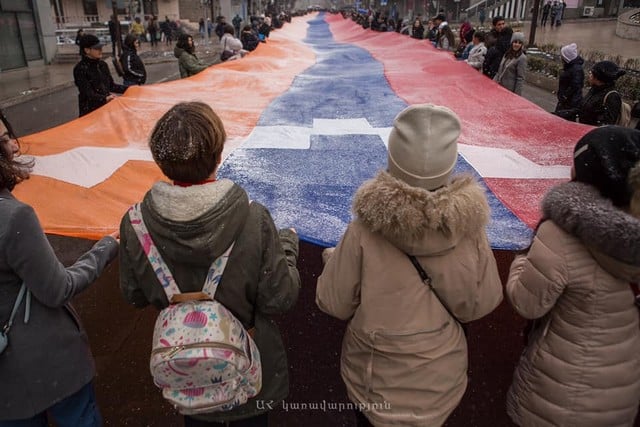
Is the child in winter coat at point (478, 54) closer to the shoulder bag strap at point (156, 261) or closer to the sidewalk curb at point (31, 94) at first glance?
the shoulder bag strap at point (156, 261)

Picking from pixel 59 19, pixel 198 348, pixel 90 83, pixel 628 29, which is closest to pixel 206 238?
pixel 198 348

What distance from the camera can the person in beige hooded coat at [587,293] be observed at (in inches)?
51.8

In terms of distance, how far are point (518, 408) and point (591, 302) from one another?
49 centimetres

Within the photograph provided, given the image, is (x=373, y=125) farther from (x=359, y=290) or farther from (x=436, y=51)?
(x=436, y=51)

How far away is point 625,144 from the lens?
133 cm

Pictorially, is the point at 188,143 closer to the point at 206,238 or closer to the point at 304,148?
the point at 206,238

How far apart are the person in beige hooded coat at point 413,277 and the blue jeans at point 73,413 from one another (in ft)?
2.89

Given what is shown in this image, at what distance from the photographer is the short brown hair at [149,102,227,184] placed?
49.2 inches

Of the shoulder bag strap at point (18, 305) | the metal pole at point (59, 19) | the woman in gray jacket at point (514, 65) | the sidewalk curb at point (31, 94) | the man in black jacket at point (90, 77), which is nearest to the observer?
the shoulder bag strap at point (18, 305)

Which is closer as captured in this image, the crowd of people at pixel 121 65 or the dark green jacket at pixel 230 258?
the dark green jacket at pixel 230 258

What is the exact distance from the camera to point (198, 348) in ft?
4.00

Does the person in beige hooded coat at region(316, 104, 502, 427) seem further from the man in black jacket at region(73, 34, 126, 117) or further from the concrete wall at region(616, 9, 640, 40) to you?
Result: the concrete wall at region(616, 9, 640, 40)

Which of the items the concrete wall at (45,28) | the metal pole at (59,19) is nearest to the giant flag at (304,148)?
the concrete wall at (45,28)

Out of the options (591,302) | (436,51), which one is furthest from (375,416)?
(436,51)
